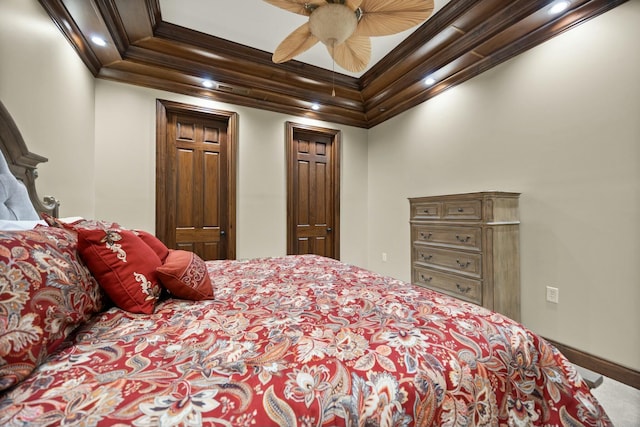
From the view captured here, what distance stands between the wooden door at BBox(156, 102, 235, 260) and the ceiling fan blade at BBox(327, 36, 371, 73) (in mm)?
1889

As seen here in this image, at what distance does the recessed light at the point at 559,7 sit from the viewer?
78.6 inches

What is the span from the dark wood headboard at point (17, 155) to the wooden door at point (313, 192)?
255 centimetres

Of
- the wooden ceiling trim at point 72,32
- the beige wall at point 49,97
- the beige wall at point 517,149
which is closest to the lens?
the beige wall at point 49,97

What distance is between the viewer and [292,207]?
389cm

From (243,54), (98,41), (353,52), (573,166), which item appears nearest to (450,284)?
(573,166)

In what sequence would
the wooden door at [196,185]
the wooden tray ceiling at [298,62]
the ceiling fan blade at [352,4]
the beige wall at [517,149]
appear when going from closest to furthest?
the ceiling fan blade at [352,4]
the beige wall at [517,149]
the wooden tray ceiling at [298,62]
the wooden door at [196,185]

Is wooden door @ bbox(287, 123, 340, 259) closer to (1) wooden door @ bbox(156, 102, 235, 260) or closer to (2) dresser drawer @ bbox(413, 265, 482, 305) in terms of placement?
(1) wooden door @ bbox(156, 102, 235, 260)

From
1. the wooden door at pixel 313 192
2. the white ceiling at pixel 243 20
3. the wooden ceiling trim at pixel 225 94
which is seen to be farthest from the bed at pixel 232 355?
the wooden door at pixel 313 192

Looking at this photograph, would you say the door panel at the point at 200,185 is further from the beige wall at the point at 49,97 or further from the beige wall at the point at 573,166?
the beige wall at the point at 573,166

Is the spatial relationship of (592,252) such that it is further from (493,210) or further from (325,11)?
(325,11)

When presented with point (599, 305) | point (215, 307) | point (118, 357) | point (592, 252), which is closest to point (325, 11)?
point (215, 307)

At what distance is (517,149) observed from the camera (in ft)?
8.15

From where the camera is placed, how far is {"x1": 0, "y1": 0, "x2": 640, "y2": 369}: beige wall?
185 centimetres

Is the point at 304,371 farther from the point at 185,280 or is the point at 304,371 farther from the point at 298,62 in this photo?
the point at 298,62
